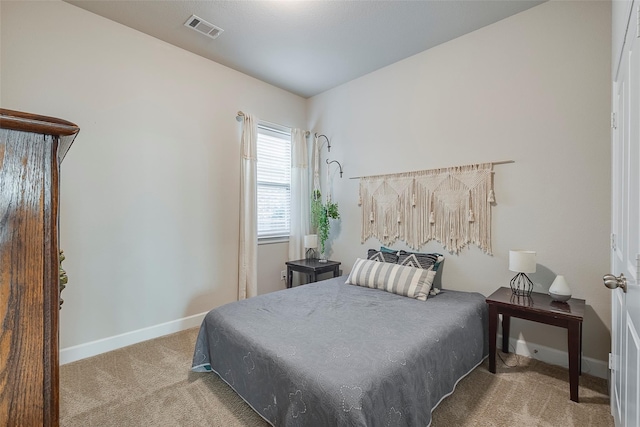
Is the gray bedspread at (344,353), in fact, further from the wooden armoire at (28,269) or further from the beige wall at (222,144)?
the wooden armoire at (28,269)

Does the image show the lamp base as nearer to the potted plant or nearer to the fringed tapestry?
the fringed tapestry

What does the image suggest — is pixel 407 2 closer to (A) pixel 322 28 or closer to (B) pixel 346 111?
(A) pixel 322 28

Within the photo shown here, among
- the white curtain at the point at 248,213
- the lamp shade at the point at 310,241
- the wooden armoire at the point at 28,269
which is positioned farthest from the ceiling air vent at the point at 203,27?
the wooden armoire at the point at 28,269

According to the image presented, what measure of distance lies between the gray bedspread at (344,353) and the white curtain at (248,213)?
3.48 ft

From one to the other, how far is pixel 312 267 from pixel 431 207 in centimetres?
147

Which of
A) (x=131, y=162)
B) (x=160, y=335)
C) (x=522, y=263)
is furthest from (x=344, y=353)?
(x=131, y=162)

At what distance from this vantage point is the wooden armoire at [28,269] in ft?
1.42

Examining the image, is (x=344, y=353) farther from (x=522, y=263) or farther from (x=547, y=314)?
(x=522, y=263)

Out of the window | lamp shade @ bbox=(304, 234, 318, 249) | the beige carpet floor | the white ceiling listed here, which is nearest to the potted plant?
lamp shade @ bbox=(304, 234, 318, 249)

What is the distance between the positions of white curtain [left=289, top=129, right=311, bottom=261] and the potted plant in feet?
0.58

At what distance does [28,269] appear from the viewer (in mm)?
459

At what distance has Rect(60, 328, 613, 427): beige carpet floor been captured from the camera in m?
1.74

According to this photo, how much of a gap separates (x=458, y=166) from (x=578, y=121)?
905mm

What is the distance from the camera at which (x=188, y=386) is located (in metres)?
2.08
